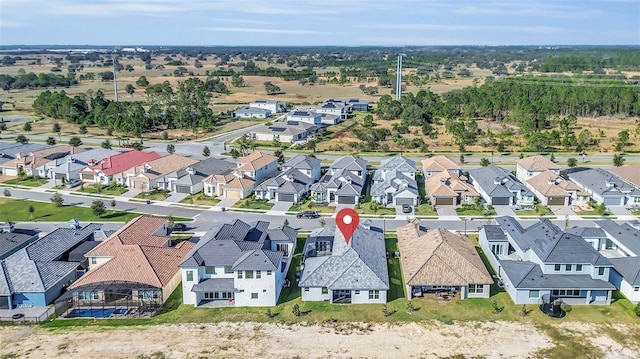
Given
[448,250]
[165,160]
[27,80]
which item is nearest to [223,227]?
[448,250]

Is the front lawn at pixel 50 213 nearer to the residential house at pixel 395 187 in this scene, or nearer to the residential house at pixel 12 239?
the residential house at pixel 12 239

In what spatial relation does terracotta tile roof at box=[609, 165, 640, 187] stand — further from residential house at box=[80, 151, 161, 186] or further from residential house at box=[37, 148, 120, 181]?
residential house at box=[37, 148, 120, 181]

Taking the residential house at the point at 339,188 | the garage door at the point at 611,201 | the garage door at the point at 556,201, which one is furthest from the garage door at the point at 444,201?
the garage door at the point at 611,201

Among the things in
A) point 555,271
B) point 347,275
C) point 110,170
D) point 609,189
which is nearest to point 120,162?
point 110,170

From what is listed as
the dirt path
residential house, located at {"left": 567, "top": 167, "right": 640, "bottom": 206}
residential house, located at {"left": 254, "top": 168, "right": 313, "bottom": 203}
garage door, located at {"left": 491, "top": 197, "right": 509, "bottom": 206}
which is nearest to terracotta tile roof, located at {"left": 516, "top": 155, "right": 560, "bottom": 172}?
residential house, located at {"left": 567, "top": 167, "right": 640, "bottom": 206}

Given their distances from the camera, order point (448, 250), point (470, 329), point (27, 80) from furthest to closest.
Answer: point (27, 80) → point (448, 250) → point (470, 329)

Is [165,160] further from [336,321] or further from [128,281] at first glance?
[336,321]
